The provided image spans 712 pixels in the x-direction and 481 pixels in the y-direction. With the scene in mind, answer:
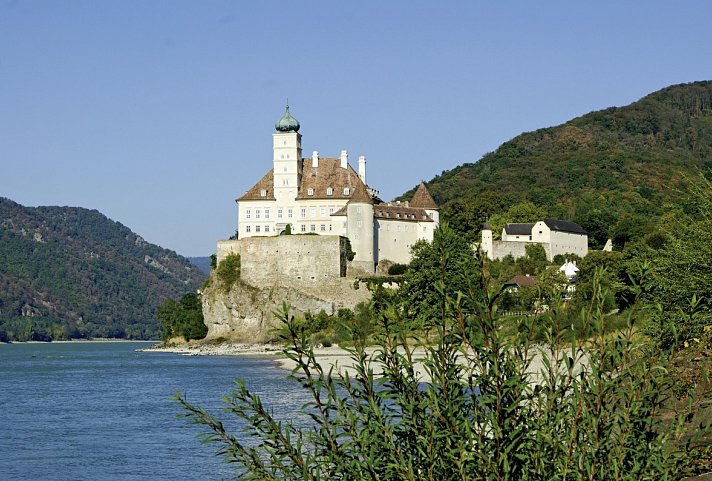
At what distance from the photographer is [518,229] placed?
223 feet

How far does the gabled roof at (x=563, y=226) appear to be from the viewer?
220 feet

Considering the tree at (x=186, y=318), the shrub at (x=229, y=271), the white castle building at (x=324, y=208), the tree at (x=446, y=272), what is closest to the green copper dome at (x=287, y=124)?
the white castle building at (x=324, y=208)

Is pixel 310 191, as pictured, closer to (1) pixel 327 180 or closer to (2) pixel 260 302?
(1) pixel 327 180

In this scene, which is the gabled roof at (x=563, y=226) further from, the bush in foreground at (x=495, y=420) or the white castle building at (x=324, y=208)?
the bush in foreground at (x=495, y=420)

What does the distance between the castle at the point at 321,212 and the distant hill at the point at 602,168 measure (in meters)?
4.21

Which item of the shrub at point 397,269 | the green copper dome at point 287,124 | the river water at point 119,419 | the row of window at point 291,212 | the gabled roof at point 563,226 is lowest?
the river water at point 119,419

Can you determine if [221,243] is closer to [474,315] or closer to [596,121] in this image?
[474,315]

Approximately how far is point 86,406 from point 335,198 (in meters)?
30.6

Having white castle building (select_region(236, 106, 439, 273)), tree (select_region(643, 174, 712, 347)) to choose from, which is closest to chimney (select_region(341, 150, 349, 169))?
white castle building (select_region(236, 106, 439, 273))

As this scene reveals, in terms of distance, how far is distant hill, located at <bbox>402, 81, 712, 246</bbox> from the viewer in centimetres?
7594

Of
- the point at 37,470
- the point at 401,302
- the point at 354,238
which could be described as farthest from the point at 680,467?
the point at 354,238

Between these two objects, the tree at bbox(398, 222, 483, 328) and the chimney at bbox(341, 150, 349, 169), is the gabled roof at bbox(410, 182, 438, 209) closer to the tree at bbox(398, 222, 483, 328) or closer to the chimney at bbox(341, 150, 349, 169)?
the chimney at bbox(341, 150, 349, 169)

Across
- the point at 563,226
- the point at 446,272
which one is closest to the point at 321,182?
the point at 563,226

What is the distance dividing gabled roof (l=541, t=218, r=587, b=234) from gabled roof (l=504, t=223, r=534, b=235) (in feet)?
3.36
